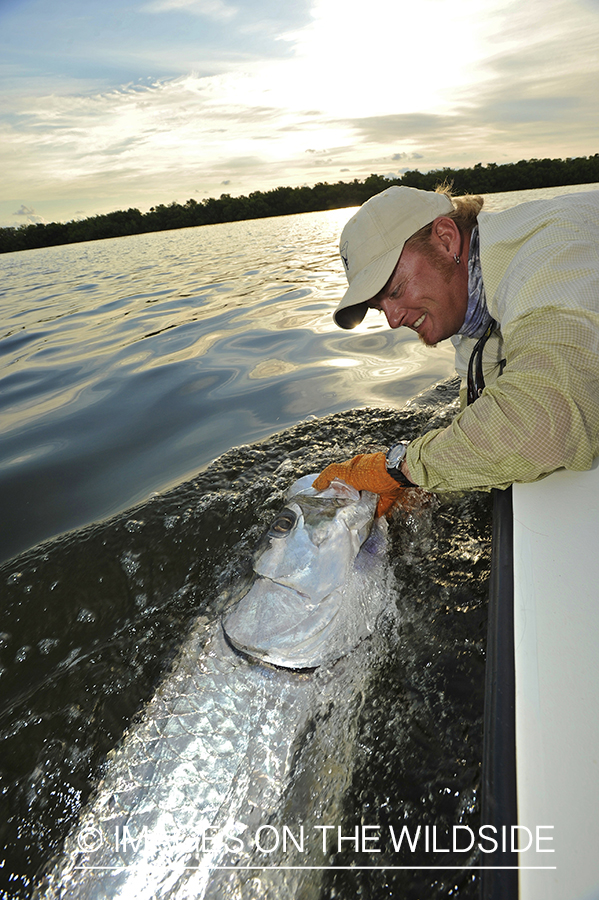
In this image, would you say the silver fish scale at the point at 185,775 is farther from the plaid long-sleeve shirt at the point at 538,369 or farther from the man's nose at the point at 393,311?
the man's nose at the point at 393,311

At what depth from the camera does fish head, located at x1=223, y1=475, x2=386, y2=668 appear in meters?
1.86

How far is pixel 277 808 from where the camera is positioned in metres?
1.61

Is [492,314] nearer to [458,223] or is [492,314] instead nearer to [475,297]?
[475,297]

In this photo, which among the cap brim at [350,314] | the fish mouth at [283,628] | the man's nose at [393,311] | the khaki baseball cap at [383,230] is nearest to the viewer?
the fish mouth at [283,628]

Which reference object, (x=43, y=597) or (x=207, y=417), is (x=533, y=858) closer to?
(x=43, y=597)

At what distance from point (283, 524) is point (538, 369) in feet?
3.55

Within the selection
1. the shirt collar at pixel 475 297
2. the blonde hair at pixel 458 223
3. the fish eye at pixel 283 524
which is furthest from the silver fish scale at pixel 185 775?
the blonde hair at pixel 458 223

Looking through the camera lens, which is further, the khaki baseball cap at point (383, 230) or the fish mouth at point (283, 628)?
the khaki baseball cap at point (383, 230)

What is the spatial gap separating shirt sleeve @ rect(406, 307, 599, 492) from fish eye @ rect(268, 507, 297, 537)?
2.26 ft

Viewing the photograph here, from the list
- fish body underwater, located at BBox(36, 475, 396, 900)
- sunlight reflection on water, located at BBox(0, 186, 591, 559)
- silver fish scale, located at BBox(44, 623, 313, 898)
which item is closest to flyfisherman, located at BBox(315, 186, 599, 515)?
fish body underwater, located at BBox(36, 475, 396, 900)

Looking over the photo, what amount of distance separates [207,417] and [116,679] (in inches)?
107

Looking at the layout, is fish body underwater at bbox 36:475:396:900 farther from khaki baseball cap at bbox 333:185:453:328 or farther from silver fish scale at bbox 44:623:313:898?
khaki baseball cap at bbox 333:185:453:328

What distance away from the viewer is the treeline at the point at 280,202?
37406 mm

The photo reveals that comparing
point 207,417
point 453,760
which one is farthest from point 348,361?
point 453,760
